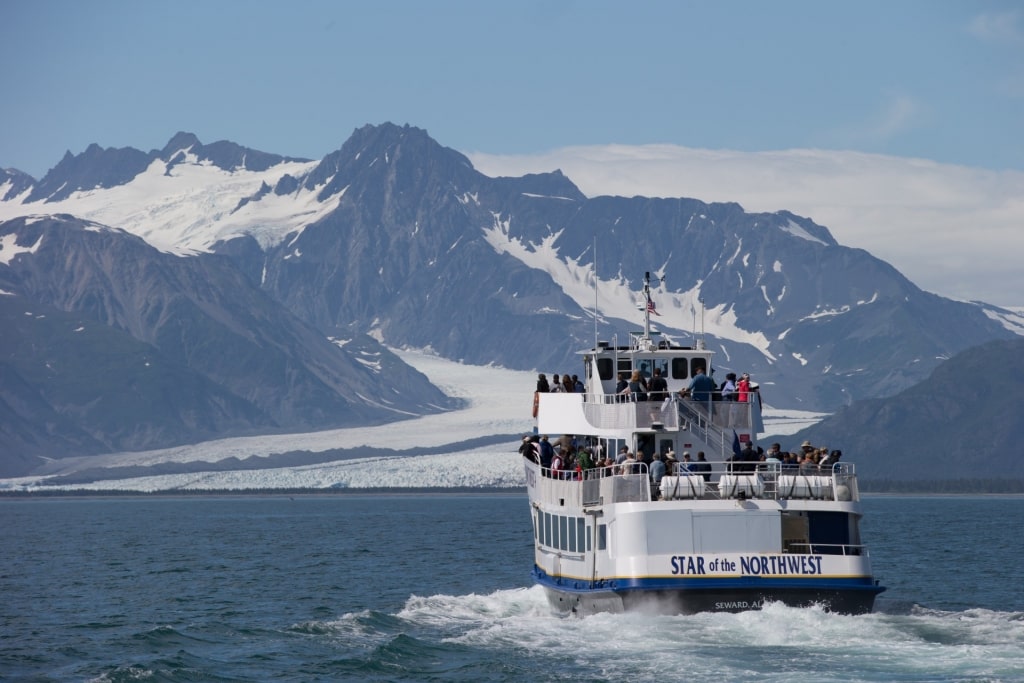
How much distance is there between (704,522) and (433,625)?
13140mm

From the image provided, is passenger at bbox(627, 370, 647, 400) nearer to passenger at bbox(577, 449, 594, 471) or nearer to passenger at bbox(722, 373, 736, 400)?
passenger at bbox(722, 373, 736, 400)

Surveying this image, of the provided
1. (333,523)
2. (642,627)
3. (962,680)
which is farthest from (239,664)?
(333,523)

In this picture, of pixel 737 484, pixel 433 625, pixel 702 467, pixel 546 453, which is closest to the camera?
pixel 737 484

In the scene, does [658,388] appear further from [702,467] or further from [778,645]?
[778,645]

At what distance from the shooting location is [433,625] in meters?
57.4

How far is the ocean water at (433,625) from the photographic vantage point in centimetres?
4516

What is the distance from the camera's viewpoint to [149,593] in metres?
74.8

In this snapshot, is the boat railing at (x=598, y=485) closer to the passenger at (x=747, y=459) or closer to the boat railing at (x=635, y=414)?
the boat railing at (x=635, y=414)

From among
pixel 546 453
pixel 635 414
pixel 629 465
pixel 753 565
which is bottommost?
pixel 753 565

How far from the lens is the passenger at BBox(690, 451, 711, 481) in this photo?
4928 centimetres

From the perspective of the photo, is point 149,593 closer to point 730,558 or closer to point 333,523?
point 730,558

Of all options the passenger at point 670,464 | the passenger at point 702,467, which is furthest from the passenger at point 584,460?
the passenger at point 670,464

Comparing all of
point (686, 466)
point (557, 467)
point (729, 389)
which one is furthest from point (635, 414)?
point (557, 467)

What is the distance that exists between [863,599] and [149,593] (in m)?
37.2
